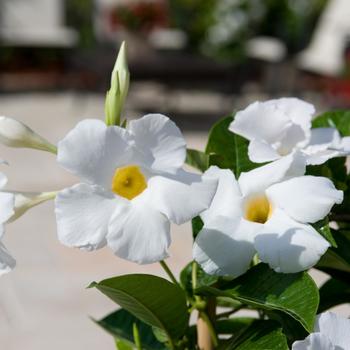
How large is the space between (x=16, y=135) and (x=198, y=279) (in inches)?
9.7

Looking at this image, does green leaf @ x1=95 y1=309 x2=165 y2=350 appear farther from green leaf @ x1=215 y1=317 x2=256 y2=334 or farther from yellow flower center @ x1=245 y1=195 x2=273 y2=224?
yellow flower center @ x1=245 y1=195 x2=273 y2=224

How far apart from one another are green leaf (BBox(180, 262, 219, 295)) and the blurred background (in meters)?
2.18

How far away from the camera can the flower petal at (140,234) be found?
596 millimetres

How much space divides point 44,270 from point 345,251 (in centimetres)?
301

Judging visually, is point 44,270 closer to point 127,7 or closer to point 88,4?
point 127,7

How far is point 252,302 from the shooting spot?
67 centimetres

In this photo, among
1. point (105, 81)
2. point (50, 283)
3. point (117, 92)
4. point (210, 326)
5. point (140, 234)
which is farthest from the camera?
point (105, 81)

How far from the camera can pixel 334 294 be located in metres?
0.91

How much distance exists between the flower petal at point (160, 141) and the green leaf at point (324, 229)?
0.14m

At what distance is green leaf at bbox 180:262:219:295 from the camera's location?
2.53ft

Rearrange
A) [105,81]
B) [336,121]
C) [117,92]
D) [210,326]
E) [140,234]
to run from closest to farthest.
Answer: [140,234]
[117,92]
[210,326]
[336,121]
[105,81]

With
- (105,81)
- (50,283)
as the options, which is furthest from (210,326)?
(105,81)

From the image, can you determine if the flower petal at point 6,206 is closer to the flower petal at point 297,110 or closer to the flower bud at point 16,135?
the flower bud at point 16,135

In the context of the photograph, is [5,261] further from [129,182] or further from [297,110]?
[297,110]
